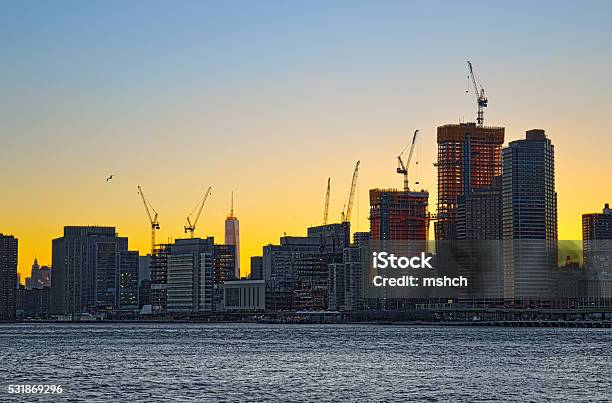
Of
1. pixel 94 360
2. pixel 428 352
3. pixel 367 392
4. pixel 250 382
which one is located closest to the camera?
pixel 367 392

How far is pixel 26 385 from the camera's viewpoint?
113938 millimetres

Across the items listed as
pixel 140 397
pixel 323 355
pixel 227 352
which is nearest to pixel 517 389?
pixel 140 397

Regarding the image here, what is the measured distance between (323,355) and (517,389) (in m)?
64.1

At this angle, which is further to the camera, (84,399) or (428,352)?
(428,352)

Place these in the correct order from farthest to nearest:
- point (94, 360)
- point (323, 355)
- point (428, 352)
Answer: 1. point (428, 352)
2. point (323, 355)
3. point (94, 360)

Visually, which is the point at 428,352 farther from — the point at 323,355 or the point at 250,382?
the point at 250,382

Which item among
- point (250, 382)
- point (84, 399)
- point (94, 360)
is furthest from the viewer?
point (94, 360)

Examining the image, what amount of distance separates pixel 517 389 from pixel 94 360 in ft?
229

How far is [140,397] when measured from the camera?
103 meters

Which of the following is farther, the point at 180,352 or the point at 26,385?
the point at 180,352

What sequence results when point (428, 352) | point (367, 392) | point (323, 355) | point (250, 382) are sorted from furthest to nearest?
point (428, 352)
point (323, 355)
point (250, 382)
point (367, 392)

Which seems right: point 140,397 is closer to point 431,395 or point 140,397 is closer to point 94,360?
point 431,395

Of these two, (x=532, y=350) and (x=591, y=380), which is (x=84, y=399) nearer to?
(x=591, y=380)

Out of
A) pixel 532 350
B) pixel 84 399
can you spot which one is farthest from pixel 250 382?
pixel 532 350
